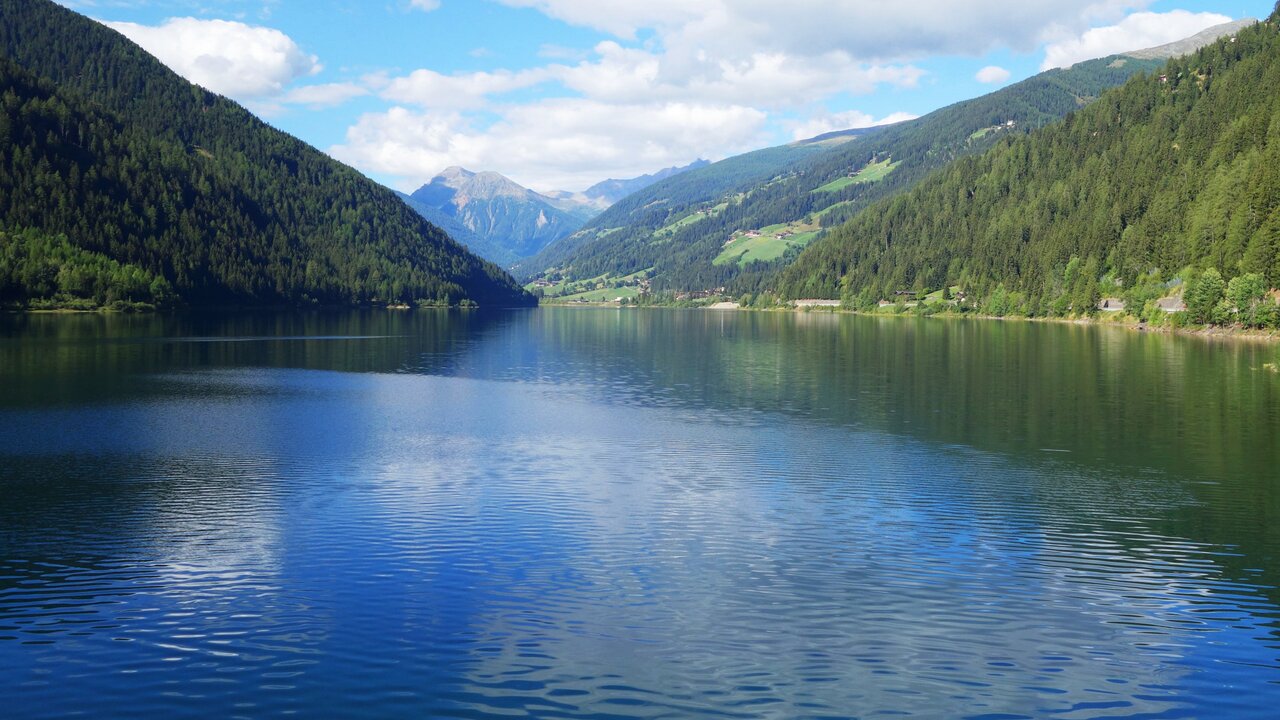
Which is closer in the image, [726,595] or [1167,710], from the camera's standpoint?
[1167,710]

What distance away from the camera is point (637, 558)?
26.3m

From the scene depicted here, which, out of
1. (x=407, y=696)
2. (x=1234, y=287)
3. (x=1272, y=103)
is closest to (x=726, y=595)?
(x=407, y=696)

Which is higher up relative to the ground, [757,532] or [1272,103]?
[1272,103]

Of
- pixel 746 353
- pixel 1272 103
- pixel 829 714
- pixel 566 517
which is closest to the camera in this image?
pixel 829 714

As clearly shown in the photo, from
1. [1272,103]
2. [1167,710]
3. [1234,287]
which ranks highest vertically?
[1272,103]

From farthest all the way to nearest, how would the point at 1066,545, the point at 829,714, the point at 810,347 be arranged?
the point at 810,347 < the point at 1066,545 < the point at 829,714

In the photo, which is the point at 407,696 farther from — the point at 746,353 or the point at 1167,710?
the point at 746,353

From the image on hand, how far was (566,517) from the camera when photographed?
3111cm

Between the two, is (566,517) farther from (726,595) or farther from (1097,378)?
(1097,378)

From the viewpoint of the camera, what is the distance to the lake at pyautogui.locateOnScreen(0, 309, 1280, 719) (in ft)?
58.3

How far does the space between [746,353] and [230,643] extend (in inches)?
3889

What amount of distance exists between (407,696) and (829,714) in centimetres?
801

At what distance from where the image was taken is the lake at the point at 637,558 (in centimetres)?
1777

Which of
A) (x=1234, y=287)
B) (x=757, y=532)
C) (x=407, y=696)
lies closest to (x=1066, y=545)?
(x=757, y=532)
